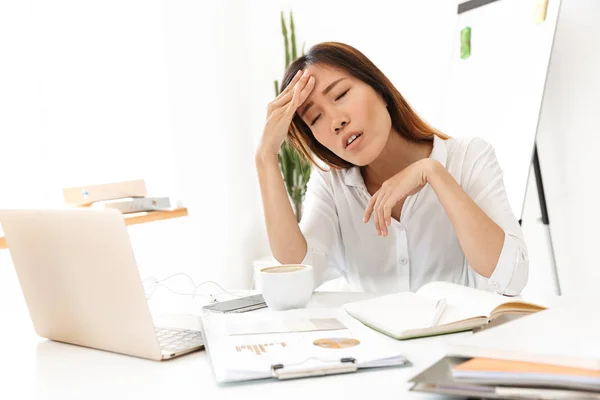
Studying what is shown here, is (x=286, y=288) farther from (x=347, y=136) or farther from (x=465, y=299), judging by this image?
(x=347, y=136)

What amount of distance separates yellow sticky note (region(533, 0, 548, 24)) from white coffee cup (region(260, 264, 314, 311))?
1636 millimetres

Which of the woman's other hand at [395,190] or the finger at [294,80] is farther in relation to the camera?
the finger at [294,80]

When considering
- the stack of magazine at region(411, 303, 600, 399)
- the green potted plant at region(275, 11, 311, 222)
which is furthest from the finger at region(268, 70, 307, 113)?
the green potted plant at region(275, 11, 311, 222)

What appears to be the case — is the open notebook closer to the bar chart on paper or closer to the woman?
the bar chart on paper

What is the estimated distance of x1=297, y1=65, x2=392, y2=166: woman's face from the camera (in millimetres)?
1422

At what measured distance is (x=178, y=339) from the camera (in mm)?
901

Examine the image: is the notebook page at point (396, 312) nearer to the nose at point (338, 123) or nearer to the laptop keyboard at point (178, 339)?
the laptop keyboard at point (178, 339)

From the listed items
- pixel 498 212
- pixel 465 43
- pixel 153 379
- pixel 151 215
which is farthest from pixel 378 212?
pixel 151 215

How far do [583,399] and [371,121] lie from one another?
98cm

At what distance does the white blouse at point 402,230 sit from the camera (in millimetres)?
1497

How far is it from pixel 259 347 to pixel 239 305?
33cm

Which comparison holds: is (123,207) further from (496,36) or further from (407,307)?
(407,307)

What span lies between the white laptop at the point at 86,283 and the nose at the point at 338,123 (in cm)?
63

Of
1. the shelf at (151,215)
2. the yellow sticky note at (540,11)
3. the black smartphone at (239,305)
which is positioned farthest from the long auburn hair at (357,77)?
the shelf at (151,215)
